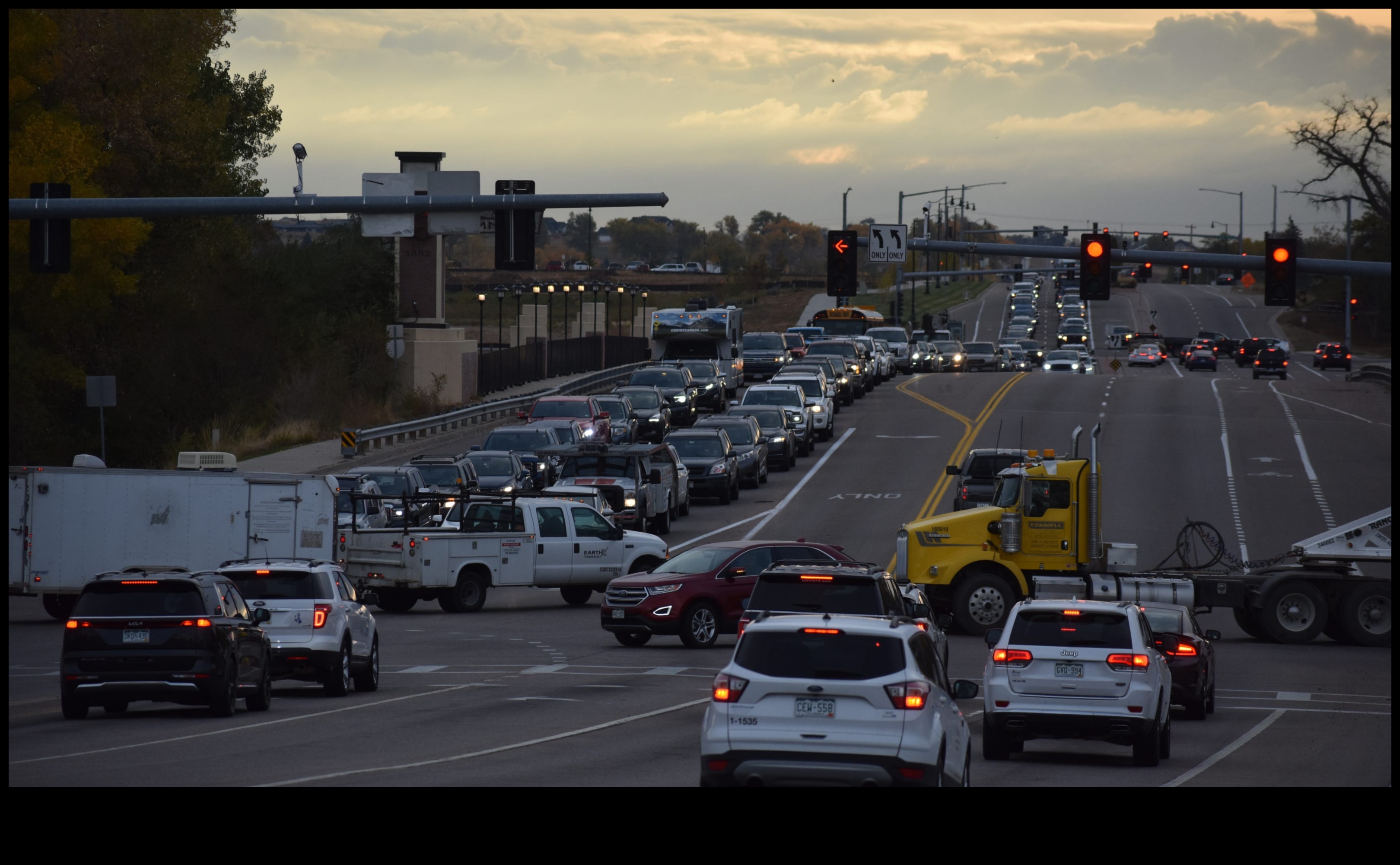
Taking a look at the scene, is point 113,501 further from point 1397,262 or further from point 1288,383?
point 1288,383

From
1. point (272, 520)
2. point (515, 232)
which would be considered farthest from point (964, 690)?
point (272, 520)

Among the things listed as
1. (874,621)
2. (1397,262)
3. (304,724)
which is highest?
(1397,262)

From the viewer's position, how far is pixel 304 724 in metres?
17.3

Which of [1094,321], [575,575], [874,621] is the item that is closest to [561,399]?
[575,575]

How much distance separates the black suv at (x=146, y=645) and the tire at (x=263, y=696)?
2.47ft

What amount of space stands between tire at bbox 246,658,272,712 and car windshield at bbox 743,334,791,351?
2111 inches

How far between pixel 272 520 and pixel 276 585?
8.99 m

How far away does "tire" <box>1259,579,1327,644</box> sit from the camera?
27.1 metres

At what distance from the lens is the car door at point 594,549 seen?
29.5 meters

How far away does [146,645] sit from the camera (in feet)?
56.3

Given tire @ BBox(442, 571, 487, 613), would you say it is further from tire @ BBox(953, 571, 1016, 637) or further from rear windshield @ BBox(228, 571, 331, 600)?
rear windshield @ BBox(228, 571, 331, 600)

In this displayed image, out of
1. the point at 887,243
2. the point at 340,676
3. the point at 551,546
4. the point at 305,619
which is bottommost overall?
the point at 340,676

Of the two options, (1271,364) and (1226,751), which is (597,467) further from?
(1271,364)
